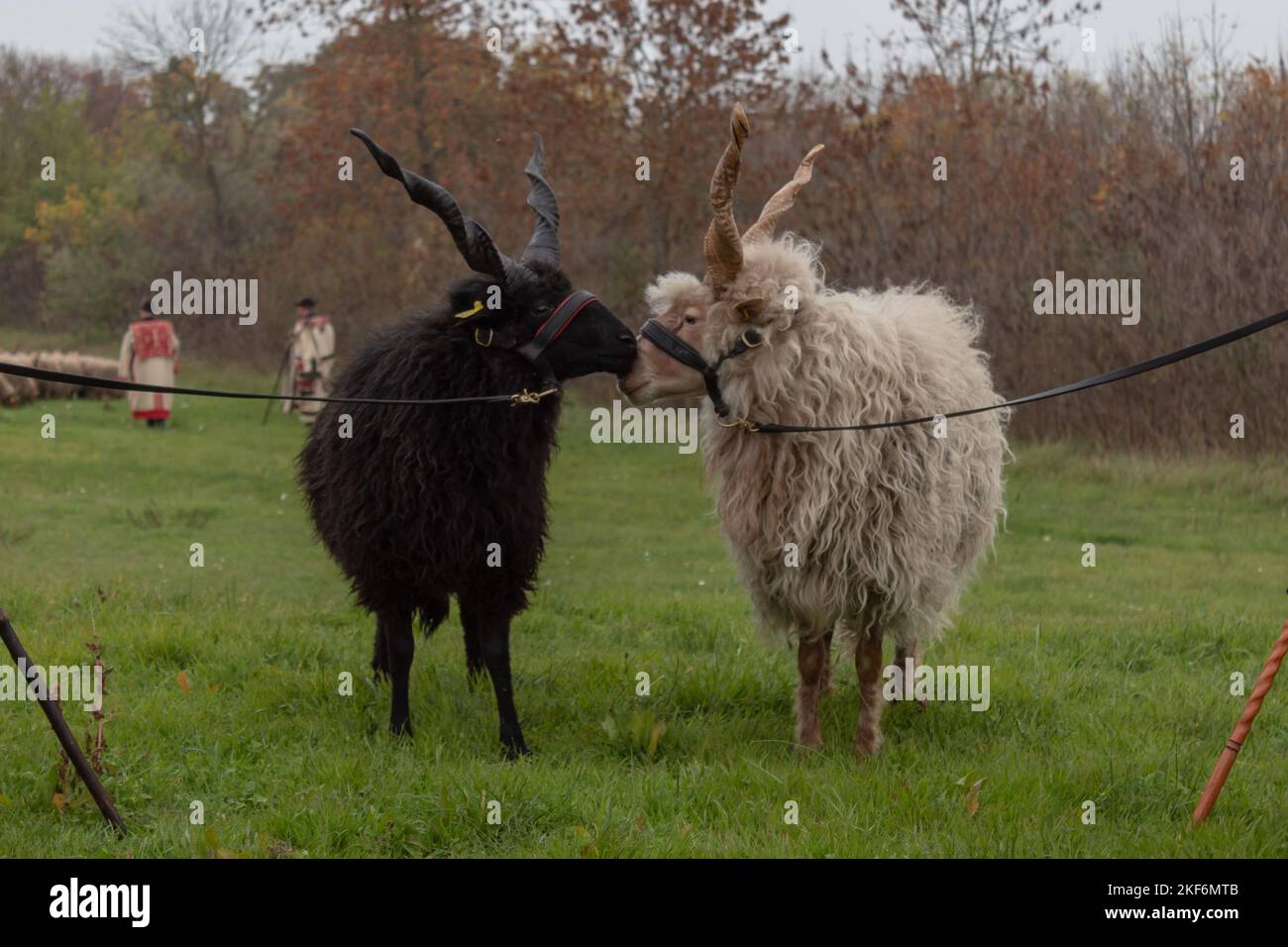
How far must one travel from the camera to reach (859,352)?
591 centimetres

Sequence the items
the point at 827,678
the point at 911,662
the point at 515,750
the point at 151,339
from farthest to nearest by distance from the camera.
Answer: the point at 151,339
the point at 827,678
the point at 911,662
the point at 515,750

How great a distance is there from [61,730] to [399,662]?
188 centimetres

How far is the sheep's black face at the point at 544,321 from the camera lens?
5.93 meters

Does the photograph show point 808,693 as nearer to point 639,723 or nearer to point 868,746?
point 868,746

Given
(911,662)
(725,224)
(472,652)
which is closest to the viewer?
(725,224)

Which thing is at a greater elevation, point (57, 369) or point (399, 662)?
point (57, 369)

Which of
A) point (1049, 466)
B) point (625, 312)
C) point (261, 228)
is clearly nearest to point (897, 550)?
point (1049, 466)

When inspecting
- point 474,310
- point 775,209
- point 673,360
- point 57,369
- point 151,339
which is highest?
point 151,339

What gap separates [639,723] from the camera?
581 cm

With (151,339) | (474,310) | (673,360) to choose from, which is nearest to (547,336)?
(474,310)

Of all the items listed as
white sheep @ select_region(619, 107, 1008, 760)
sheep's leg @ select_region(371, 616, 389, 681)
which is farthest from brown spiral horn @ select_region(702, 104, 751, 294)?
sheep's leg @ select_region(371, 616, 389, 681)

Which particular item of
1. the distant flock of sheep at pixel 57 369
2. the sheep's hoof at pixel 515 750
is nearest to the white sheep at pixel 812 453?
the sheep's hoof at pixel 515 750

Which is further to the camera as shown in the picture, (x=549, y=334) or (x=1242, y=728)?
(x=549, y=334)
